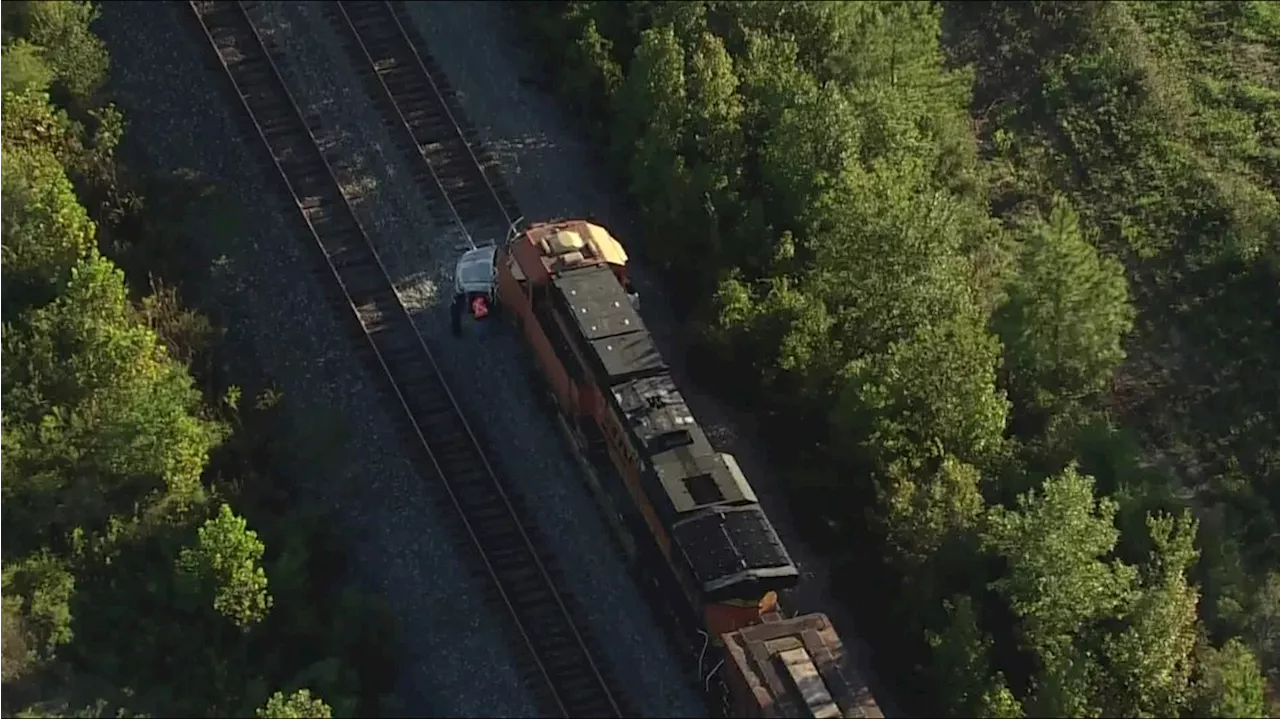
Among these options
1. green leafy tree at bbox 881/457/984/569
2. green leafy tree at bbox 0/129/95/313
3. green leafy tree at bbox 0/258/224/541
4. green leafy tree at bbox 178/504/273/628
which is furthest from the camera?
green leafy tree at bbox 0/129/95/313

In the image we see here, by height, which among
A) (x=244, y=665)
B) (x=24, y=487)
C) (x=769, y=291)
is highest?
(x=24, y=487)

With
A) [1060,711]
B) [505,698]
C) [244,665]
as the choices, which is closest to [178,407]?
[244,665]

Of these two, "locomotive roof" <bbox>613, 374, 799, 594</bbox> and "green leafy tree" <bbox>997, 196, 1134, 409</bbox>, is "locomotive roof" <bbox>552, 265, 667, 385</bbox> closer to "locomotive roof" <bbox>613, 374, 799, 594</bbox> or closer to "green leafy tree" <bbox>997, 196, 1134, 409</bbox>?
"locomotive roof" <bbox>613, 374, 799, 594</bbox>

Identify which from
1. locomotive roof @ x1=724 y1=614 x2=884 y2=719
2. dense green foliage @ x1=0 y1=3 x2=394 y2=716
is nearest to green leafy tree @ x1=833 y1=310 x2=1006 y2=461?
locomotive roof @ x1=724 y1=614 x2=884 y2=719

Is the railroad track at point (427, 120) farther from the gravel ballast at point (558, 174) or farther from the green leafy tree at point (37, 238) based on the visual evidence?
the green leafy tree at point (37, 238)

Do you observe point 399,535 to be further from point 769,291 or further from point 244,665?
point 769,291

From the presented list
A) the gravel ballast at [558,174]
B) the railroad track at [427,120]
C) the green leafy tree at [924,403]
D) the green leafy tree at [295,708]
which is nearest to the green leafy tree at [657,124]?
the gravel ballast at [558,174]

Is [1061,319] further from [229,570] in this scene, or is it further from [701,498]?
[229,570]
